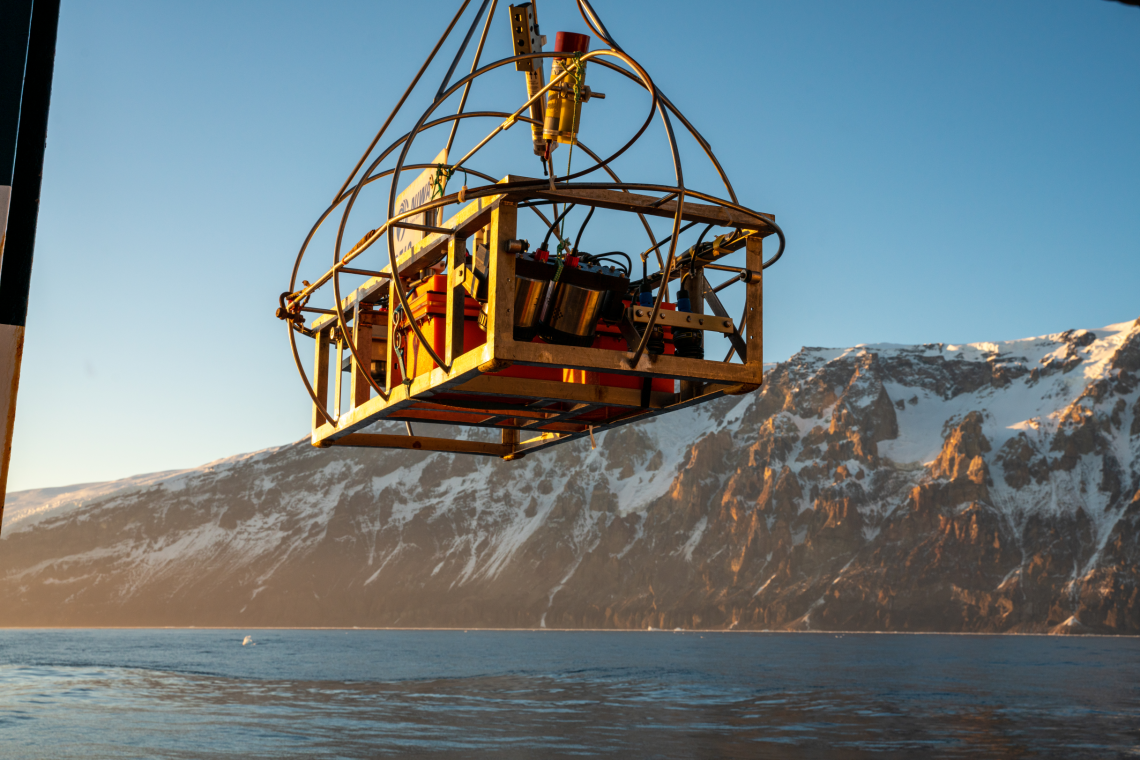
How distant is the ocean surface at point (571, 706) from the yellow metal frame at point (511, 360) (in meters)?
49.4

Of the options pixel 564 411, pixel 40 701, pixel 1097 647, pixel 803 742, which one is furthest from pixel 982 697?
pixel 1097 647

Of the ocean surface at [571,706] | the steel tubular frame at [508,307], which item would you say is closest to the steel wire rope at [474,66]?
the steel tubular frame at [508,307]

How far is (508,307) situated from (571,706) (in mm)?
81676

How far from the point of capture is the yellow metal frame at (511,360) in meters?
6.85

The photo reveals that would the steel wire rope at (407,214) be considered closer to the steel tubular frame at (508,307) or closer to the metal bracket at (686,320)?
the steel tubular frame at (508,307)

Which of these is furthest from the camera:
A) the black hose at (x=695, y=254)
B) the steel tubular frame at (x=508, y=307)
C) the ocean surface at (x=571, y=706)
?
the ocean surface at (x=571, y=706)

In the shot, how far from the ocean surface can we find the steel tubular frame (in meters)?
49.5

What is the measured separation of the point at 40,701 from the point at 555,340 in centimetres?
9611

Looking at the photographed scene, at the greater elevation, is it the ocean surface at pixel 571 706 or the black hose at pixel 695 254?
the black hose at pixel 695 254

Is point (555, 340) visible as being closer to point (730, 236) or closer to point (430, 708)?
point (730, 236)

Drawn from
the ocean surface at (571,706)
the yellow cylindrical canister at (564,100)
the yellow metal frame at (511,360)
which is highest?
the yellow cylindrical canister at (564,100)

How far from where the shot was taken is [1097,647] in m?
198

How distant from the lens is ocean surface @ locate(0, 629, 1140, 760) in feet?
197

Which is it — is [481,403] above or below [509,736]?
above
